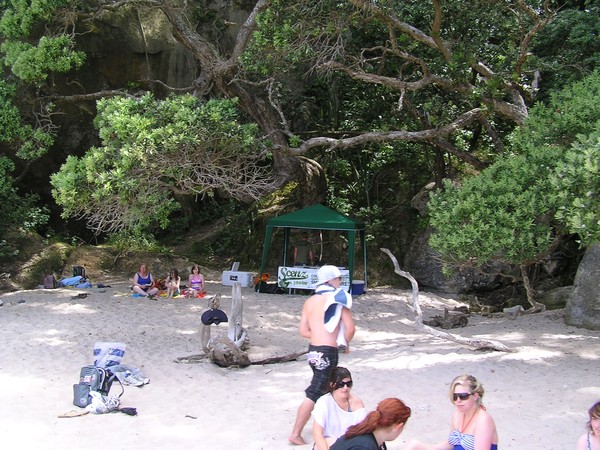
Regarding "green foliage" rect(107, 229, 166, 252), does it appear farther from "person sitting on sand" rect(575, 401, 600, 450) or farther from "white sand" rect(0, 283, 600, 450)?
"person sitting on sand" rect(575, 401, 600, 450)

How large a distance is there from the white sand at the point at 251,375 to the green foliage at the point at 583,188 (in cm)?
185

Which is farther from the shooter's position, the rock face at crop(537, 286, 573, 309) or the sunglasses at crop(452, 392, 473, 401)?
the rock face at crop(537, 286, 573, 309)

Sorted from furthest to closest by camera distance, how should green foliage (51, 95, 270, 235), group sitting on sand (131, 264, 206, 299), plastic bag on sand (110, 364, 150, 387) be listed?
group sitting on sand (131, 264, 206, 299), green foliage (51, 95, 270, 235), plastic bag on sand (110, 364, 150, 387)

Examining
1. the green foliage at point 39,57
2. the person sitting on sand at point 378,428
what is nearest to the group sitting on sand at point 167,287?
the green foliage at point 39,57

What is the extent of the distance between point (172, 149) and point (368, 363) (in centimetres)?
451

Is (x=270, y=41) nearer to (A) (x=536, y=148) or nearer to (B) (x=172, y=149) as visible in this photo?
(B) (x=172, y=149)

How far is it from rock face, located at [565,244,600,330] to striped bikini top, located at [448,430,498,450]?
22.7 feet

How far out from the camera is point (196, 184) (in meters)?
12.0

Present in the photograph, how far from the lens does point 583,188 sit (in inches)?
271

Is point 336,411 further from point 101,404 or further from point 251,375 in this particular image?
point 251,375

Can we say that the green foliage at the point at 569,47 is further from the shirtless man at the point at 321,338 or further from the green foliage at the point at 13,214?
the green foliage at the point at 13,214

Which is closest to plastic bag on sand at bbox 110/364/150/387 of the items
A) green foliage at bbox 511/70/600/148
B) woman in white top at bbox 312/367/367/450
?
woman in white top at bbox 312/367/367/450

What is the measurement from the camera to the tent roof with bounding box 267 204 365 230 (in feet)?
46.9

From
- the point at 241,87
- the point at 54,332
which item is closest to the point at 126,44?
the point at 241,87
